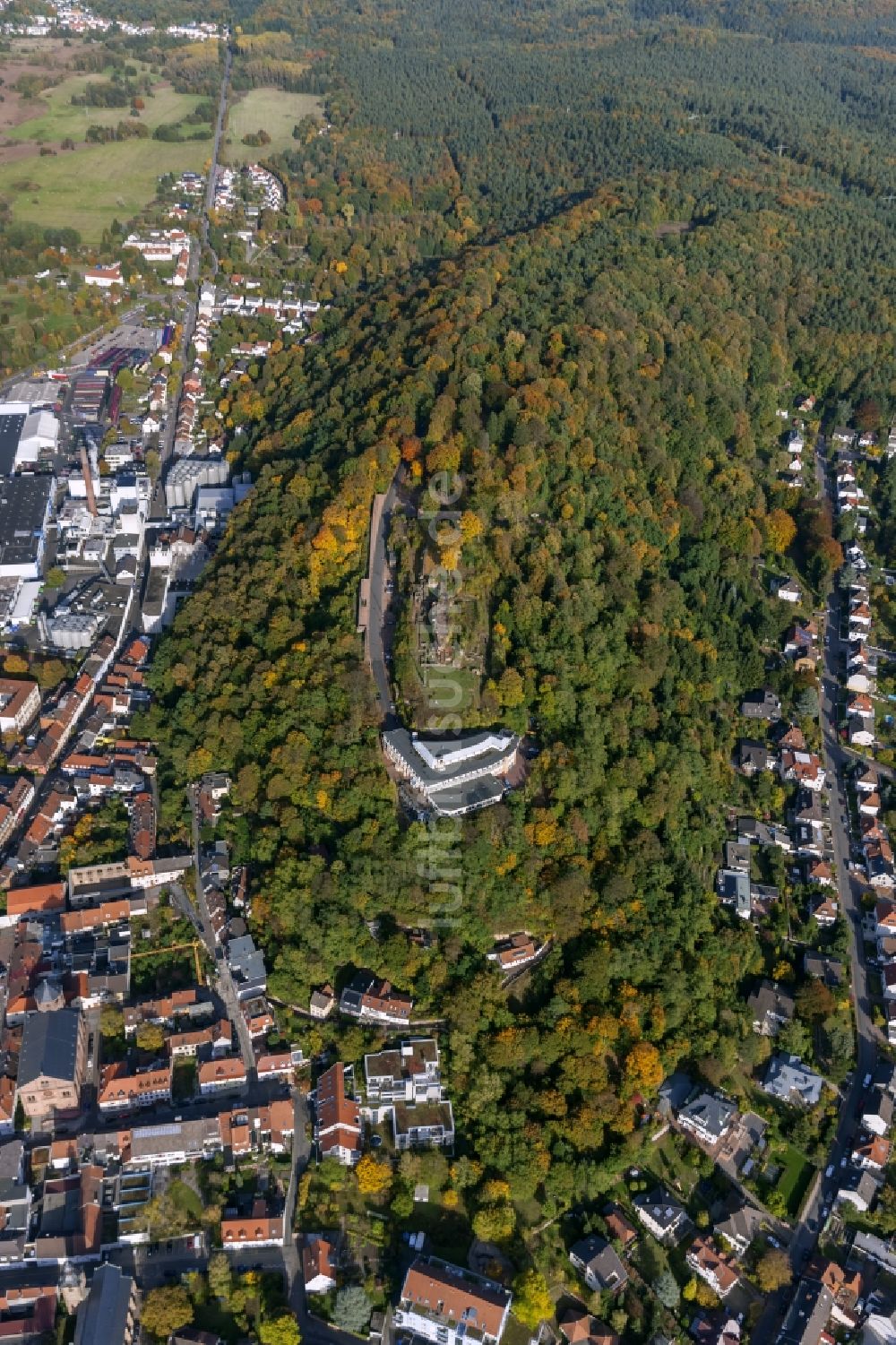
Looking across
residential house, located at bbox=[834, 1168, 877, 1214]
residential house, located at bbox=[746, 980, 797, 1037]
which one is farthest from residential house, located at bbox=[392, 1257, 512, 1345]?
residential house, located at bbox=[746, 980, 797, 1037]

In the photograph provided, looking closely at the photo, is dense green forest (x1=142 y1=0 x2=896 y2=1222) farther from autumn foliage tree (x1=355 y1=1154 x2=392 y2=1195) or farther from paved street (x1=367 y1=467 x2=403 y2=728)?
autumn foliage tree (x1=355 y1=1154 x2=392 y2=1195)

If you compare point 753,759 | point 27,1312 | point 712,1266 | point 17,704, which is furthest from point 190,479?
point 712,1266

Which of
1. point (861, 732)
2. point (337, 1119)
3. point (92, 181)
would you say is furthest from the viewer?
point (92, 181)

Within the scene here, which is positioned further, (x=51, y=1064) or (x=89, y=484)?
(x=89, y=484)

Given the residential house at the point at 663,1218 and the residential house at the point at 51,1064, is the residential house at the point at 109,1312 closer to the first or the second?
the residential house at the point at 51,1064

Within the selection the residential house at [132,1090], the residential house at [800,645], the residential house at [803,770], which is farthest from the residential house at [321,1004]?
the residential house at [800,645]

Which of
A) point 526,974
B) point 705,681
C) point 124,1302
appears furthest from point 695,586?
point 124,1302

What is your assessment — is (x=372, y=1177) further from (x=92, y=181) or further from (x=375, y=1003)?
(x=92, y=181)
